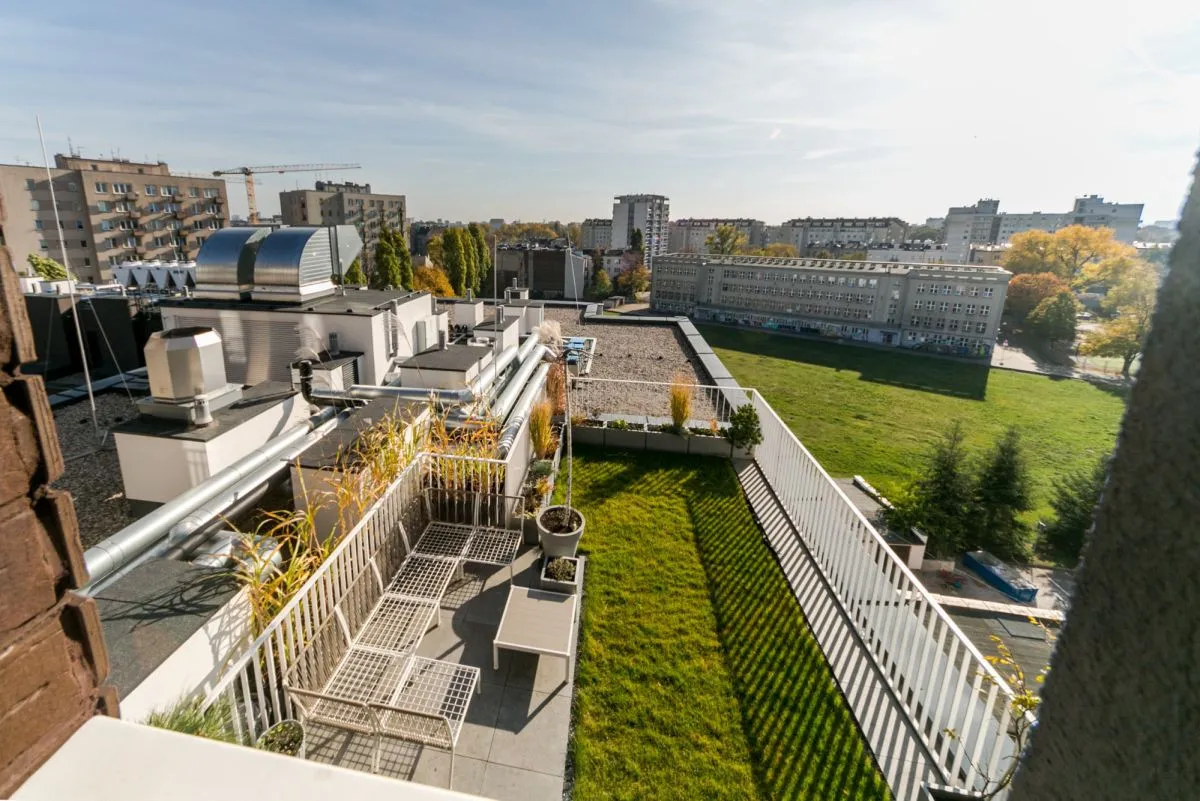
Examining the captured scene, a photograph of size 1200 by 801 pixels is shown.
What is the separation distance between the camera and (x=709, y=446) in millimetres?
Answer: 8852

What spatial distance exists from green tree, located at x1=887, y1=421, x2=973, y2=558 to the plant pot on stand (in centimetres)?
1069

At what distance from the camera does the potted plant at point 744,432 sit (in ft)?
27.7

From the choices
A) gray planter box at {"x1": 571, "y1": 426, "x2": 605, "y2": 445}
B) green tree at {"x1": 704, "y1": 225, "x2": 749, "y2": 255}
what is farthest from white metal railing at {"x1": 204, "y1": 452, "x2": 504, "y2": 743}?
green tree at {"x1": 704, "y1": 225, "x2": 749, "y2": 255}

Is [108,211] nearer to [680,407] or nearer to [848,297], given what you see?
[680,407]

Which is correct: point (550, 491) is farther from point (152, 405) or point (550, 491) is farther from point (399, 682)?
point (152, 405)

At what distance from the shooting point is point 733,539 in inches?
263

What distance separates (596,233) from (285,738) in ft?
415

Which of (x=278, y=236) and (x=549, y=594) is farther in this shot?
(x=278, y=236)

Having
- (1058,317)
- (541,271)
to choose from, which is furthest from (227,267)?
(1058,317)

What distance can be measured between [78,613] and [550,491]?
5875 mm

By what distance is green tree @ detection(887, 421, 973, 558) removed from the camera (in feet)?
44.9

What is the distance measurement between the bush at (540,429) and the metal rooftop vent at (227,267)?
738 centimetres

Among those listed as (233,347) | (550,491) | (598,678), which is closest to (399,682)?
(598,678)

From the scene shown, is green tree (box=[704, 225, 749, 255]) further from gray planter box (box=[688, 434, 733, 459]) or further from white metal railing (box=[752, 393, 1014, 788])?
white metal railing (box=[752, 393, 1014, 788])
